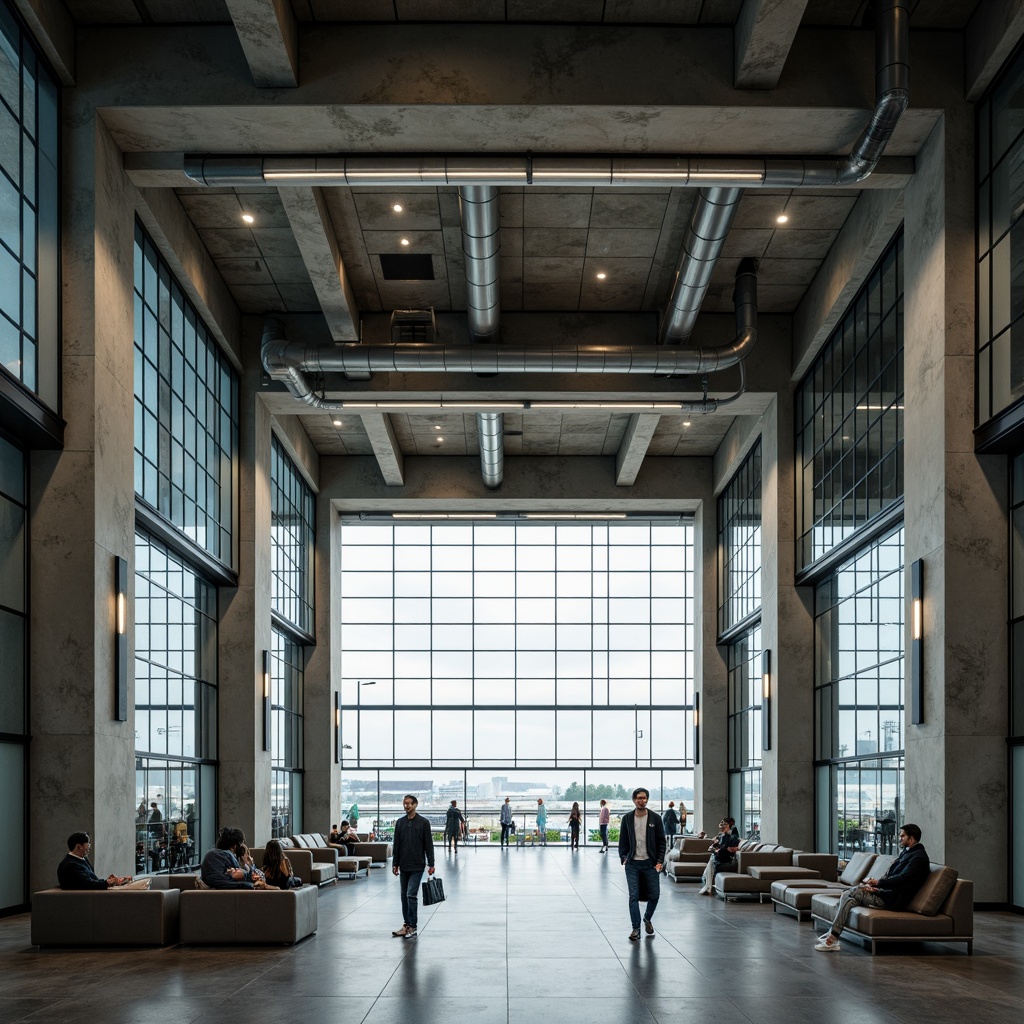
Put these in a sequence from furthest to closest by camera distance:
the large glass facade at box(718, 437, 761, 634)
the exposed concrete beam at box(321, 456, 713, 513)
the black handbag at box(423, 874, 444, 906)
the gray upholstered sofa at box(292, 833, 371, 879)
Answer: the exposed concrete beam at box(321, 456, 713, 513), the large glass facade at box(718, 437, 761, 634), the gray upholstered sofa at box(292, 833, 371, 879), the black handbag at box(423, 874, 444, 906)

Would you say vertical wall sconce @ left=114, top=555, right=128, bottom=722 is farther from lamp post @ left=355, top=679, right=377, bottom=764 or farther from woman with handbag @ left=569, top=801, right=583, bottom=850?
lamp post @ left=355, top=679, right=377, bottom=764

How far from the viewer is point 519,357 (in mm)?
23734

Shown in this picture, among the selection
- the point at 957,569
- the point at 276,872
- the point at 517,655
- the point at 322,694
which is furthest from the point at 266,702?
the point at 517,655

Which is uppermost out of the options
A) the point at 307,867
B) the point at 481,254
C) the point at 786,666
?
the point at 481,254

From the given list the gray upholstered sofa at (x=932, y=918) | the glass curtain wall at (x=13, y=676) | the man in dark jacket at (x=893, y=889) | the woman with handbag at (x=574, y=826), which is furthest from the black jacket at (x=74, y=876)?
the woman with handbag at (x=574, y=826)

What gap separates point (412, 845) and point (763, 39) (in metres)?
10.8

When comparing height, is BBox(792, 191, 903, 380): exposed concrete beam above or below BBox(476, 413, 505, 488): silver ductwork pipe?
above

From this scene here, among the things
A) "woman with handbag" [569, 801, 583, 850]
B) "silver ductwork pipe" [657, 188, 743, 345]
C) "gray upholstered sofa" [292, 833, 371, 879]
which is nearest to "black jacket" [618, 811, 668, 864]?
"silver ductwork pipe" [657, 188, 743, 345]

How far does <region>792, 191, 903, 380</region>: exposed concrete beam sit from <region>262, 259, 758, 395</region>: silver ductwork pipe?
1.39 metres

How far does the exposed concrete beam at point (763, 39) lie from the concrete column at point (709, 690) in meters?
20.9

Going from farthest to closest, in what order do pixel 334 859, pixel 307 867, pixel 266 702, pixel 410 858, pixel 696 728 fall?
1. pixel 696 728
2. pixel 266 702
3. pixel 334 859
4. pixel 307 867
5. pixel 410 858

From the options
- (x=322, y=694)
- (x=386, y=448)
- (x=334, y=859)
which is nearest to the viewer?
(x=334, y=859)

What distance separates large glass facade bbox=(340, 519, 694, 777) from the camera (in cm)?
4119

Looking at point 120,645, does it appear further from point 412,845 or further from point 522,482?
point 522,482
